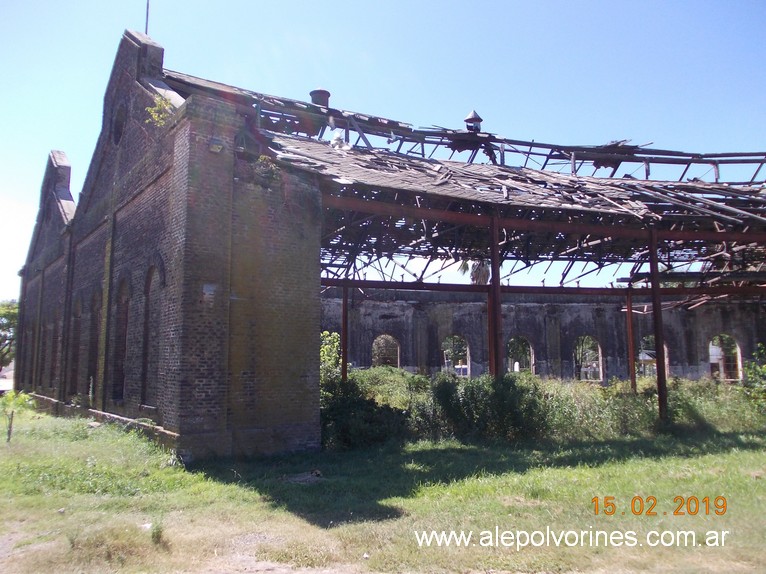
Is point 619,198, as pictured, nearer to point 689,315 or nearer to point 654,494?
point 654,494

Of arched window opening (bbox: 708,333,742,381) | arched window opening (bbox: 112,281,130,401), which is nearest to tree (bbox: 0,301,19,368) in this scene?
arched window opening (bbox: 112,281,130,401)

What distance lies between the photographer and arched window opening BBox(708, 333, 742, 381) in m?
30.5

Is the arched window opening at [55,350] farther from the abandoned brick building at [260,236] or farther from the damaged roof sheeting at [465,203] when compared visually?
the damaged roof sheeting at [465,203]

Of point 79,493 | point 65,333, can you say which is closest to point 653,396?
point 79,493

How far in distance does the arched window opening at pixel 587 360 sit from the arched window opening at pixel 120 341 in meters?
22.6

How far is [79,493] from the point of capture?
7703 millimetres

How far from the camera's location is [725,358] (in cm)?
3472

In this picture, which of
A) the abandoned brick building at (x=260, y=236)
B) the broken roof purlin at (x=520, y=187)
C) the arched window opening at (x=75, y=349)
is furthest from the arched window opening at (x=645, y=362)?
the arched window opening at (x=75, y=349)

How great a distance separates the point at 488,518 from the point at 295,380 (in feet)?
17.2

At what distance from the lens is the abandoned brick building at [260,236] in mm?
10094

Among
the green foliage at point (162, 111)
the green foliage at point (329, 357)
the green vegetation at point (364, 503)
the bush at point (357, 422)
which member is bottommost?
the green vegetation at point (364, 503)

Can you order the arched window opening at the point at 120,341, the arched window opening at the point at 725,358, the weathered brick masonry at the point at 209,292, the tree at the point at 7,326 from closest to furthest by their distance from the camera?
the weathered brick masonry at the point at 209,292
the arched window opening at the point at 120,341
the arched window opening at the point at 725,358
the tree at the point at 7,326

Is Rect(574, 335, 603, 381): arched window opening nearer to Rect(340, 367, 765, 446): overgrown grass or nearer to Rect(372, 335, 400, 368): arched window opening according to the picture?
Rect(372, 335, 400, 368): arched window opening

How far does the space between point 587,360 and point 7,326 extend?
4551cm
